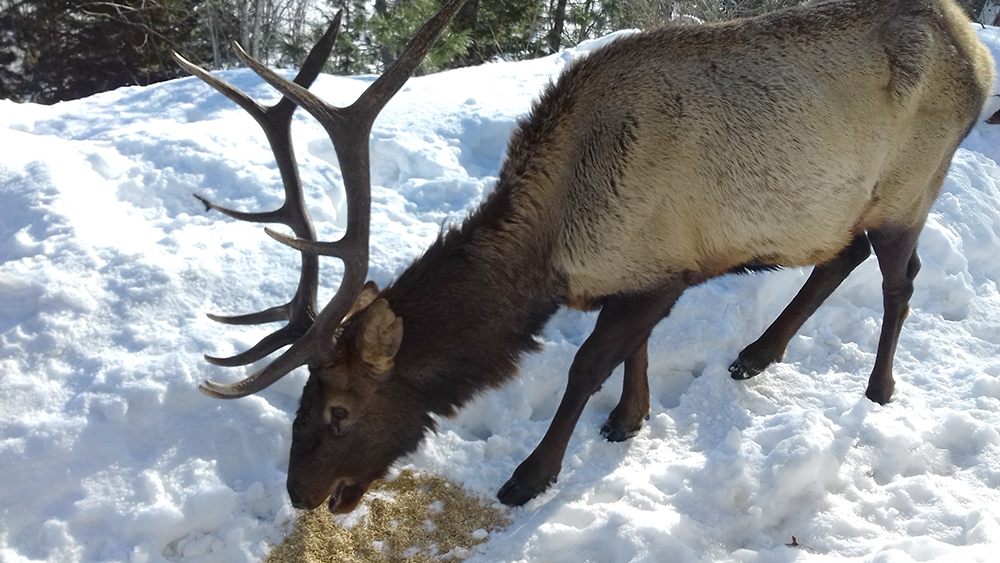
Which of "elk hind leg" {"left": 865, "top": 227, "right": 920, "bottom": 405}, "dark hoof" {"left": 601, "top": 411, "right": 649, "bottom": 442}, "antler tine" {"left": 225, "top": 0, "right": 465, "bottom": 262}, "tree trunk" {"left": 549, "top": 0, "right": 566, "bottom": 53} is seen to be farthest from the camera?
"tree trunk" {"left": 549, "top": 0, "right": 566, "bottom": 53}

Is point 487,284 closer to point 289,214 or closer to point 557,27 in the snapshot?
point 289,214

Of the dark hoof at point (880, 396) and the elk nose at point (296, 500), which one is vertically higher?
the dark hoof at point (880, 396)

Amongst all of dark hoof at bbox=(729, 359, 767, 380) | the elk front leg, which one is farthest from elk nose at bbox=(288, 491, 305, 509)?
dark hoof at bbox=(729, 359, 767, 380)

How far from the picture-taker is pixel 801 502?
3.30m

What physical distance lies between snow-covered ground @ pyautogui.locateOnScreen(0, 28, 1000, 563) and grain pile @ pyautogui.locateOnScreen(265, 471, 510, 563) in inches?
3.7

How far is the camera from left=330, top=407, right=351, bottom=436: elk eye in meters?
3.04

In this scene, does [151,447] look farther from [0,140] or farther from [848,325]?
[848,325]

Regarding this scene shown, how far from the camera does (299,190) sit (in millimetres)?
3223

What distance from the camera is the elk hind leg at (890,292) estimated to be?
3.98 m

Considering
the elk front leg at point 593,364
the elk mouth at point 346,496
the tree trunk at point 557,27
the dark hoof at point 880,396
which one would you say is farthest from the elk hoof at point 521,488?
the tree trunk at point 557,27

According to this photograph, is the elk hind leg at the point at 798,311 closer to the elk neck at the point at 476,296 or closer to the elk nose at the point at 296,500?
the elk neck at the point at 476,296

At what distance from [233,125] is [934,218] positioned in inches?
203

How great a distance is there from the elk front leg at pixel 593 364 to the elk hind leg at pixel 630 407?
334 millimetres

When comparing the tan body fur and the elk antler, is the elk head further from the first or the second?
the tan body fur
